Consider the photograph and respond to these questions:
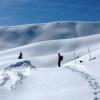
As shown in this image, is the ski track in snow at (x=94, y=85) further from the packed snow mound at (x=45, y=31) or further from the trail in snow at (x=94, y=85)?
the packed snow mound at (x=45, y=31)

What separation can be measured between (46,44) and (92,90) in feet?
234

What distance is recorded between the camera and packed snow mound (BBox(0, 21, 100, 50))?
557 feet

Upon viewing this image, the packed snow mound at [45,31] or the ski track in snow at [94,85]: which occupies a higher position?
the packed snow mound at [45,31]

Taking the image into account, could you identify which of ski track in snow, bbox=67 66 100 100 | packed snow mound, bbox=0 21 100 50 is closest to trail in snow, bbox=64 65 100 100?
ski track in snow, bbox=67 66 100 100

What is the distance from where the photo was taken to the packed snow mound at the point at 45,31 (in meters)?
170

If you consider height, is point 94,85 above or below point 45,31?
below

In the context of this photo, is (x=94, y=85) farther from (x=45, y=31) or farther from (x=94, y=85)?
(x=45, y=31)

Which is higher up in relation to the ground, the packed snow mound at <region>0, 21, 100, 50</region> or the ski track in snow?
→ the packed snow mound at <region>0, 21, 100, 50</region>

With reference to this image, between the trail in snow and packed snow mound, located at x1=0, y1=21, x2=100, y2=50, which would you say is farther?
packed snow mound, located at x1=0, y1=21, x2=100, y2=50

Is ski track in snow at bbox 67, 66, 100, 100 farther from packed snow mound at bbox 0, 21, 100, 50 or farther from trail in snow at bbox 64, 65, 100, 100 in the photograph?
packed snow mound at bbox 0, 21, 100, 50

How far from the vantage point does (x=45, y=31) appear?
603 ft

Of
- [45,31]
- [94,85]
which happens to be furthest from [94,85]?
[45,31]

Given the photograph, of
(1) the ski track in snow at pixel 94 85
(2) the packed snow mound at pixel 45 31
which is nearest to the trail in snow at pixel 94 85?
(1) the ski track in snow at pixel 94 85

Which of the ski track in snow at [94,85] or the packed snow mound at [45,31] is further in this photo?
the packed snow mound at [45,31]
